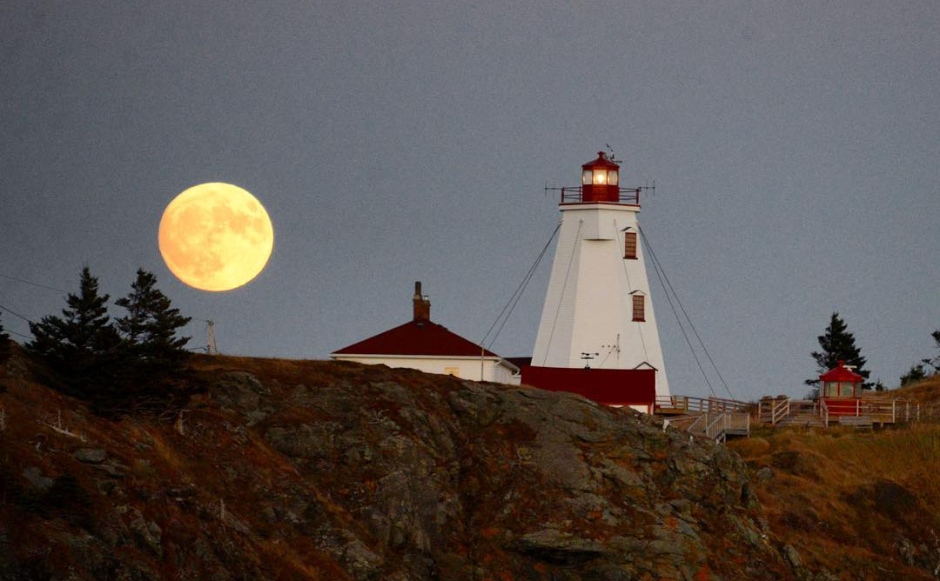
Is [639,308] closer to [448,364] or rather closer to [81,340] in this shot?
[448,364]

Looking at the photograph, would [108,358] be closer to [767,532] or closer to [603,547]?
[603,547]

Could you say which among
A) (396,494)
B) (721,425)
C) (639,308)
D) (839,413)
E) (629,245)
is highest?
(629,245)

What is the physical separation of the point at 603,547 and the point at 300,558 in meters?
10.4

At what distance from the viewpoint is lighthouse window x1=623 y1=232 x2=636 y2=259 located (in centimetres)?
7225

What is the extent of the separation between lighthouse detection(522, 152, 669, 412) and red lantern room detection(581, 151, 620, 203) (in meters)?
0.04

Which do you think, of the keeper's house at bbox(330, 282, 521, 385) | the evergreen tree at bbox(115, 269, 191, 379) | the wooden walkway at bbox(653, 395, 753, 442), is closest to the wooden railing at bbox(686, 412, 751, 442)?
the wooden walkway at bbox(653, 395, 753, 442)

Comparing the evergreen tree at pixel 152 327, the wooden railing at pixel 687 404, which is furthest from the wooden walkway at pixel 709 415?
the evergreen tree at pixel 152 327

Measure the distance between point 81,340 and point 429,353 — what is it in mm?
24499

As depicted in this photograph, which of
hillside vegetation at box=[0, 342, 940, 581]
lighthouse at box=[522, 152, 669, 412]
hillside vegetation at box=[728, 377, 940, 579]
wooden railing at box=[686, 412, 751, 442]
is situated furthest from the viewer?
lighthouse at box=[522, 152, 669, 412]

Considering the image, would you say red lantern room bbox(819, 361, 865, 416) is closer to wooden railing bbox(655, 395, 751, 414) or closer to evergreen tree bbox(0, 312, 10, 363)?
wooden railing bbox(655, 395, 751, 414)

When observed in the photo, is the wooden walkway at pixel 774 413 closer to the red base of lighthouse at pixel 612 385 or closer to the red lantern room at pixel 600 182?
the red base of lighthouse at pixel 612 385

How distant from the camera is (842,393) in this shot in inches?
2948

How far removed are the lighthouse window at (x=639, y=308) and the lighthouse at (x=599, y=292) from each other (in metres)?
0.03

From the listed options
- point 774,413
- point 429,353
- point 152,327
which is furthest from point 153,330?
point 774,413
